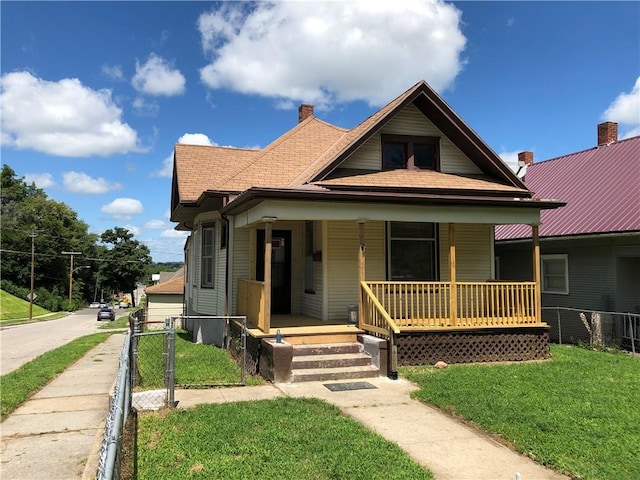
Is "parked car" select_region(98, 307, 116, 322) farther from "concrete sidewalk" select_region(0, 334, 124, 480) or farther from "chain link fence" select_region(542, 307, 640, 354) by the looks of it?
"chain link fence" select_region(542, 307, 640, 354)

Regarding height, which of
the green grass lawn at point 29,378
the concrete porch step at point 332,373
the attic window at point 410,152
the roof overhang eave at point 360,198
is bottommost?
the green grass lawn at point 29,378

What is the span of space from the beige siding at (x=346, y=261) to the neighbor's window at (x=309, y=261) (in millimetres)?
800

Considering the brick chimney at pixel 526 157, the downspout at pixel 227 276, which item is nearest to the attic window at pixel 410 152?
the downspout at pixel 227 276

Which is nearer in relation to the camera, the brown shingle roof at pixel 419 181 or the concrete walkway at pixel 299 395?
the concrete walkway at pixel 299 395

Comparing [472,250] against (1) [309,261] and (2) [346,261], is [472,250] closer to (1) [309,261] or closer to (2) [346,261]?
(2) [346,261]

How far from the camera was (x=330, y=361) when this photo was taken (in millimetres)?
8859

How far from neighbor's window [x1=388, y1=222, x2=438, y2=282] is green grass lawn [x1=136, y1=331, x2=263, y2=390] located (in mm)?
4514

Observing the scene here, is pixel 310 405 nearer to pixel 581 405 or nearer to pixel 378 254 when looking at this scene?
pixel 581 405

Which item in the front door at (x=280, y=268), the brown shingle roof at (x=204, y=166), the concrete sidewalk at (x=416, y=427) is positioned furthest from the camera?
the brown shingle roof at (x=204, y=166)

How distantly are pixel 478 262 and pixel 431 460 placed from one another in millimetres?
8510

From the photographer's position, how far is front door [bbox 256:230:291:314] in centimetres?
1301

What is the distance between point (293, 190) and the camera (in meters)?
9.48

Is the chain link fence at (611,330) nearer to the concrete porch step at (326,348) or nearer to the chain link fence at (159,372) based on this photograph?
the concrete porch step at (326,348)

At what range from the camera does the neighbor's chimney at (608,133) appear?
58.9 feet
